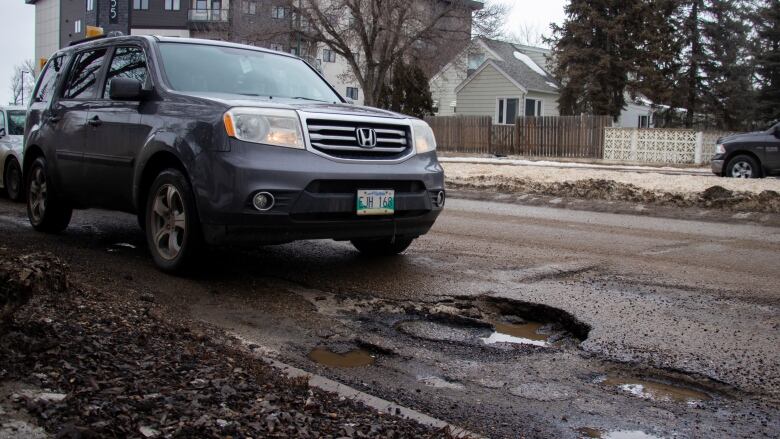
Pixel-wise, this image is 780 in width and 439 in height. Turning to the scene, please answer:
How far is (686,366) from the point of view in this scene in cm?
409

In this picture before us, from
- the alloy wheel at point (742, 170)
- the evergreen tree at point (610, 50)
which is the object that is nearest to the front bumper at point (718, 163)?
the alloy wheel at point (742, 170)

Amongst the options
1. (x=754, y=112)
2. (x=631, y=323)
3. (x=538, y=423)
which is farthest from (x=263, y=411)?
(x=754, y=112)

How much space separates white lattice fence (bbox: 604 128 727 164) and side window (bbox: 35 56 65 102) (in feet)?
86.7

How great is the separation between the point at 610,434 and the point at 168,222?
384 centimetres

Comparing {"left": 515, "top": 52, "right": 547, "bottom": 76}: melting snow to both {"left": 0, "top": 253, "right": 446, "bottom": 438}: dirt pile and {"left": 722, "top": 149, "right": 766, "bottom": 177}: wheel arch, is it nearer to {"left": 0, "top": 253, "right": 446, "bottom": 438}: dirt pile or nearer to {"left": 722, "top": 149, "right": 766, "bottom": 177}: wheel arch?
{"left": 722, "top": 149, "right": 766, "bottom": 177}: wheel arch

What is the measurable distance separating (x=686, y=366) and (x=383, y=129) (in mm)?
2875

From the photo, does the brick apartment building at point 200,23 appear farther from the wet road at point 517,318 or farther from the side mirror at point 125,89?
the side mirror at point 125,89

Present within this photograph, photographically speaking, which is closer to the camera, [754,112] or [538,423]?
[538,423]

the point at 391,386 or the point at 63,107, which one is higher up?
the point at 63,107

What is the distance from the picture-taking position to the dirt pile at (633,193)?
1185 cm

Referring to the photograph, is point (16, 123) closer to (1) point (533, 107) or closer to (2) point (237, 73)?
(2) point (237, 73)

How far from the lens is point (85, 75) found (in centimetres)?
736

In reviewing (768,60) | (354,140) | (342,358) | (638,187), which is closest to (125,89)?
(354,140)

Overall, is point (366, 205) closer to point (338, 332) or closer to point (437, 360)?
point (338, 332)
